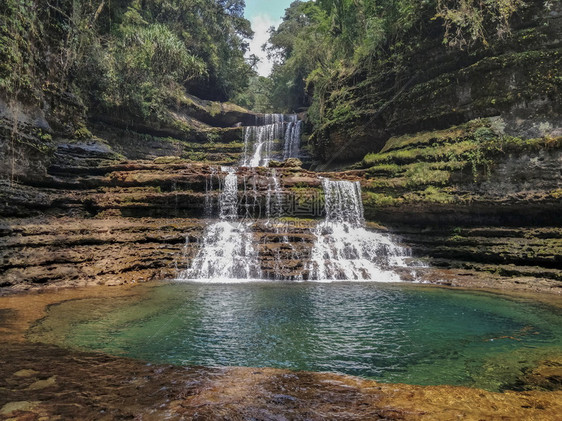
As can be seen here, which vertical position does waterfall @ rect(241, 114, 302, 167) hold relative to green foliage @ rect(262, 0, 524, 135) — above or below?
below

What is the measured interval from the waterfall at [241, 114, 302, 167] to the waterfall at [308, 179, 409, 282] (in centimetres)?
901

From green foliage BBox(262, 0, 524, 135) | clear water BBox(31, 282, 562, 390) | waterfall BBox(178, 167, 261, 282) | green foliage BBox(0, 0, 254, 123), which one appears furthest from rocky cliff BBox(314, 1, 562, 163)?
green foliage BBox(0, 0, 254, 123)

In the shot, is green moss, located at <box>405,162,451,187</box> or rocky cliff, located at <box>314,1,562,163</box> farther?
green moss, located at <box>405,162,451,187</box>

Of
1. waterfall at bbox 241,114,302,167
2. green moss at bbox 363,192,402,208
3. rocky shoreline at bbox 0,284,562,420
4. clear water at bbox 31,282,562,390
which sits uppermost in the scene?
waterfall at bbox 241,114,302,167

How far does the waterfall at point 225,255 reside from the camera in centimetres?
1191

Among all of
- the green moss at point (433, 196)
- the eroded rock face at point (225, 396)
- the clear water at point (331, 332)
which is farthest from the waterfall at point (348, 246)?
the eroded rock face at point (225, 396)

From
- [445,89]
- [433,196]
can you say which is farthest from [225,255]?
[445,89]

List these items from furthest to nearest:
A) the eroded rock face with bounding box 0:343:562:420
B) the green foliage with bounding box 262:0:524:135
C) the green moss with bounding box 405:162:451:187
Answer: the green foliage with bounding box 262:0:524:135, the green moss with bounding box 405:162:451:187, the eroded rock face with bounding box 0:343:562:420

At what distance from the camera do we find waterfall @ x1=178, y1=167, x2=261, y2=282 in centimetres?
1191

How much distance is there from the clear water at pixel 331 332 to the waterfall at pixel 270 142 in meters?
17.0

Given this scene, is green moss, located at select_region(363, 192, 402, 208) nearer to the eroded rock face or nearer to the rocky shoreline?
the rocky shoreline

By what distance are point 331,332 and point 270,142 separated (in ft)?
70.1

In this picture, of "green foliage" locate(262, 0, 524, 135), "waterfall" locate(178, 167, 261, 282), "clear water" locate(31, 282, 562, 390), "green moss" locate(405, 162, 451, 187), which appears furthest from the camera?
"green foliage" locate(262, 0, 524, 135)

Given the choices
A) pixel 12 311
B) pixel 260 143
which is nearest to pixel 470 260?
pixel 12 311
